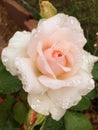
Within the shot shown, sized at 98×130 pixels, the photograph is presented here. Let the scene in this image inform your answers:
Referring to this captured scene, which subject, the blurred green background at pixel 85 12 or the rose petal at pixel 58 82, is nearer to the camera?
the rose petal at pixel 58 82

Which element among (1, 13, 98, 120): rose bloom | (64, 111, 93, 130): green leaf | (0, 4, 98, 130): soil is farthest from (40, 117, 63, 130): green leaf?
(0, 4, 98, 130): soil

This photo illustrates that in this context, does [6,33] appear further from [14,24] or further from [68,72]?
[68,72]

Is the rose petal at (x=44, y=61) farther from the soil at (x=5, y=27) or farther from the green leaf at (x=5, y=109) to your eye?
the soil at (x=5, y=27)

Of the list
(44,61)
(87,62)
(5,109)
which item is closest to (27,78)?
(44,61)

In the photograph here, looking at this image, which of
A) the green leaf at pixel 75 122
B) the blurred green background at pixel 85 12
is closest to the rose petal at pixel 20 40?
the green leaf at pixel 75 122

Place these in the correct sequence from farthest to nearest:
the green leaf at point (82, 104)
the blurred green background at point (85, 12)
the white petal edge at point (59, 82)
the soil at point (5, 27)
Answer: the soil at point (5, 27)
the blurred green background at point (85, 12)
the green leaf at point (82, 104)
the white petal edge at point (59, 82)

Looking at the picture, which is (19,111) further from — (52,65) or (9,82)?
(52,65)

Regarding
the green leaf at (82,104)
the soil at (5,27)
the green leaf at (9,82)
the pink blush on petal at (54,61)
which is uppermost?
the pink blush on petal at (54,61)
